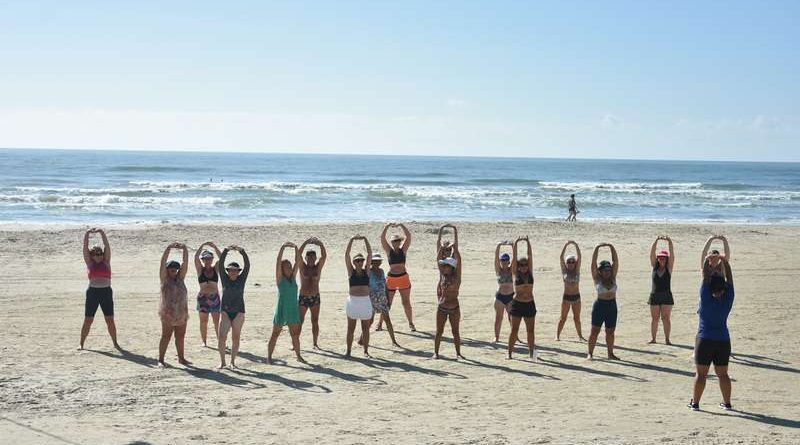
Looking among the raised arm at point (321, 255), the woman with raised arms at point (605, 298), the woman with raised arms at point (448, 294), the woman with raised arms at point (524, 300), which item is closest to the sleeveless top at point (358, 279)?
the raised arm at point (321, 255)

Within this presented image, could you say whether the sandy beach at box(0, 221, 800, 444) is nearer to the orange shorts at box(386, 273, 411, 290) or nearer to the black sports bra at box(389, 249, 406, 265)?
the orange shorts at box(386, 273, 411, 290)

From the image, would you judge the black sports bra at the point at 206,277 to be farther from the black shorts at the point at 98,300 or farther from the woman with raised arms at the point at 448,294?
the woman with raised arms at the point at 448,294

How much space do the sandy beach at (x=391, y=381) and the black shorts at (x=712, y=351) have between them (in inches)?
24.1

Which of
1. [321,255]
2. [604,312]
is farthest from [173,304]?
[604,312]

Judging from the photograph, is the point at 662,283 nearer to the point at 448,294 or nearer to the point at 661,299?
the point at 661,299

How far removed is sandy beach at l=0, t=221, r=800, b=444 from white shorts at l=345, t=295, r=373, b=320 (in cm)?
62

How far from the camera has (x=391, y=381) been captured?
9578 mm

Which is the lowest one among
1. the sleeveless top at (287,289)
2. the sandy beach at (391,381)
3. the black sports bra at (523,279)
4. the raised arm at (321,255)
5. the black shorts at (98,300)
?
the sandy beach at (391,381)

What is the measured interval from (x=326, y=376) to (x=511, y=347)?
2610mm

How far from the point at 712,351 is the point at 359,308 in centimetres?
459

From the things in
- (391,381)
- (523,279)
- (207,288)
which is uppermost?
(523,279)

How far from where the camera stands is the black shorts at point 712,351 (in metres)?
8.05

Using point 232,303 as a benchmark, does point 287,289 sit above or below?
above

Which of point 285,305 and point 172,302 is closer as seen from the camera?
point 172,302
